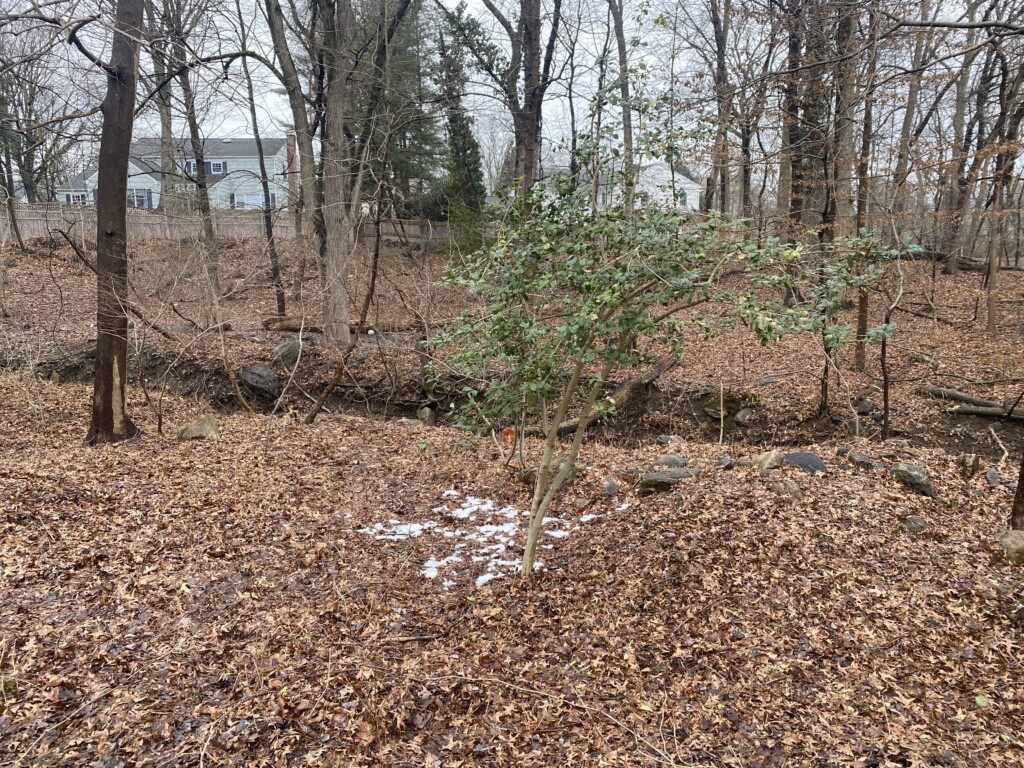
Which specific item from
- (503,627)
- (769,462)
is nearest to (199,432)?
(503,627)

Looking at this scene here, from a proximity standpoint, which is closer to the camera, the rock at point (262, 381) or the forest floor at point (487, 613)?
the forest floor at point (487, 613)

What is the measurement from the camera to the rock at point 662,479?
632cm

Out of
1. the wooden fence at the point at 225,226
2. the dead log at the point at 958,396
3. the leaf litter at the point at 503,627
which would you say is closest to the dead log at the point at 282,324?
the wooden fence at the point at 225,226

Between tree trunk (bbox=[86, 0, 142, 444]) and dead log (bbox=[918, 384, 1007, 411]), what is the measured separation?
39.1 feet

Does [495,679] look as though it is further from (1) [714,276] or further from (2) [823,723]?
(1) [714,276]

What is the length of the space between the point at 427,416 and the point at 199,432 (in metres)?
4.51

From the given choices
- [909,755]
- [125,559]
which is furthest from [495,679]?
[125,559]

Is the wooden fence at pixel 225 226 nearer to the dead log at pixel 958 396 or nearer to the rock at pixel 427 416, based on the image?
the rock at pixel 427 416

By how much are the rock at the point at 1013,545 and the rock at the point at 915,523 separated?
49 centimetres

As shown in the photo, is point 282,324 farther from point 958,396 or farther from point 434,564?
point 958,396

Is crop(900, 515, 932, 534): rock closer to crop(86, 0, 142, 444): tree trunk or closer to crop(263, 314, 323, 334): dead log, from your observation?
crop(86, 0, 142, 444): tree trunk

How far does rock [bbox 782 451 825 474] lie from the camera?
637 centimetres

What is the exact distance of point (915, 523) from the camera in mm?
4949

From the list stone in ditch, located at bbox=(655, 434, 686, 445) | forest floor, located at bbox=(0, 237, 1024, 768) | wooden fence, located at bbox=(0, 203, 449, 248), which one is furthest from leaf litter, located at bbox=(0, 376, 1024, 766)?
wooden fence, located at bbox=(0, 203, 449, 248)
